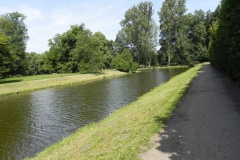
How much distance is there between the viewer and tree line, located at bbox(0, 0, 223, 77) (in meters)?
58.0

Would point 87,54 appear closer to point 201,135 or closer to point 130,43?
point 130,43

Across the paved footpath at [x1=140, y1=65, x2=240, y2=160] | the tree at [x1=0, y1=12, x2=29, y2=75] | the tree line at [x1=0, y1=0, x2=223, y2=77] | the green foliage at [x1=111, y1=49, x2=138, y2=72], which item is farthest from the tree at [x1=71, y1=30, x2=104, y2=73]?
the paved footpath at [x1=140, y1=65, x2=240, y2=160]

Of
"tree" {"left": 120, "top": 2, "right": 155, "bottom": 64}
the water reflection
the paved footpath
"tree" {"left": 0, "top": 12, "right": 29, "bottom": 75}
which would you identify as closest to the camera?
the paved footpath

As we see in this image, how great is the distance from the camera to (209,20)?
311 ft

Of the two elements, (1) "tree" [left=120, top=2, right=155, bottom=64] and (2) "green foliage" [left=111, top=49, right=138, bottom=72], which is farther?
(1) "tree" [left=120, top=2, right=155, bottom=64]

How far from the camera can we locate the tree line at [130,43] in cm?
5803

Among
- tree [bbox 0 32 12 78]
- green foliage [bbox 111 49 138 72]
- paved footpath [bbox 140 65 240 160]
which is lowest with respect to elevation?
paved footpath [bbox 140 65 240 160]

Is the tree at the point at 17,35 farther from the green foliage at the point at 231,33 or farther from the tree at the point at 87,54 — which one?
the green foliage at the point at 231,33

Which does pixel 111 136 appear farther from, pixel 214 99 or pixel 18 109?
pixel 18 109

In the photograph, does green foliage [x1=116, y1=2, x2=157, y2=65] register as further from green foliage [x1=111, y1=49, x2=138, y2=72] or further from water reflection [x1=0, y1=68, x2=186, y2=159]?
water reflection [x1=0, y1=68, x2=186, y2=159]

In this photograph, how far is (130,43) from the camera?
270ft

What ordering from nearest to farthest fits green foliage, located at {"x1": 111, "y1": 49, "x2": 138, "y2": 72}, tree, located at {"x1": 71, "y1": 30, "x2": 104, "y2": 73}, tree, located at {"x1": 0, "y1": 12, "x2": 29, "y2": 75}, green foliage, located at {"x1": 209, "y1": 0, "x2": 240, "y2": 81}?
green foliage, located at {"x1": 209, "y1": 0, "x2": 240, "y2": 81} → tree, located at {"x1": 71, "y1": 30, "x2": 104, "y2": 73} → tree, located at {"x1": 0, "y1": 12, "x2": 29, "y2": 75} → green foliage, located at {"x1": 111, "y1": 49, "x2": 138, "y2": 72}

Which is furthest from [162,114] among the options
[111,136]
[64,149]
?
[64,149]

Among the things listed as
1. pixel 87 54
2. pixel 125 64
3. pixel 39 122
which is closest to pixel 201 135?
pixel 39 122
